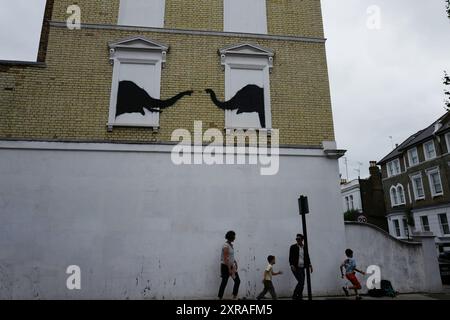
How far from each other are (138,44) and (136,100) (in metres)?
1.99

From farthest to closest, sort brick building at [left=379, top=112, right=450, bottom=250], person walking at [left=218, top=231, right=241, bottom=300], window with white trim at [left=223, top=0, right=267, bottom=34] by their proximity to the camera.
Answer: brick building at [left=379, top=112, right=450, bottom=250] < window with white trim at [left=223, top=0, right=267, bottom=34] < person walking at [left=218, top=231, right=241, bottom=300]

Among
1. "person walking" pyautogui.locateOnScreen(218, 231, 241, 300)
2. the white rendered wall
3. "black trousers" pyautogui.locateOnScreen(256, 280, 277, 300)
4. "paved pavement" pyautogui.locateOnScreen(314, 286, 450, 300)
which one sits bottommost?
"paved pavement" pyautogui.locateOnScreen(314, 286, 450, 300)

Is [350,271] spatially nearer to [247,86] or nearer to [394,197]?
[247,86]

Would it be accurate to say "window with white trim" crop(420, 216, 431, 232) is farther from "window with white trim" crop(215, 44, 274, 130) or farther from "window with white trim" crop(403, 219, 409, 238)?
"window with white trim" crop(215, 44, 274, 130)

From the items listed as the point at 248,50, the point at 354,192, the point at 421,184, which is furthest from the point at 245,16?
the point at 354,192

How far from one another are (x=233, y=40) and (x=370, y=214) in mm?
31459

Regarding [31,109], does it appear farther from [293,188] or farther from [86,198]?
[293,188]

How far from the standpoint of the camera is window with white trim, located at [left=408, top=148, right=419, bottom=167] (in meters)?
29.6

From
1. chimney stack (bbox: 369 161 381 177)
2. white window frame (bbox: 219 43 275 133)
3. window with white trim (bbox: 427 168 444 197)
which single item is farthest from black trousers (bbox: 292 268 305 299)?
chimney stack (bbox: 369 161 381 177)

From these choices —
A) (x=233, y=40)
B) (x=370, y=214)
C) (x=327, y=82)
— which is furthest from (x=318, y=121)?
(x=370, y=214)

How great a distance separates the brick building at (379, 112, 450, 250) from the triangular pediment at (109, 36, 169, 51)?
25481 mm

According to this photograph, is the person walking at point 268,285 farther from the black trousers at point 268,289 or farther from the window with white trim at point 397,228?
the window with white trim at point 397,228

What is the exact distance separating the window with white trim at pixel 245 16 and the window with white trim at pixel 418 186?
25.5 metres

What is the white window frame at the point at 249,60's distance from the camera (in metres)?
10.4
